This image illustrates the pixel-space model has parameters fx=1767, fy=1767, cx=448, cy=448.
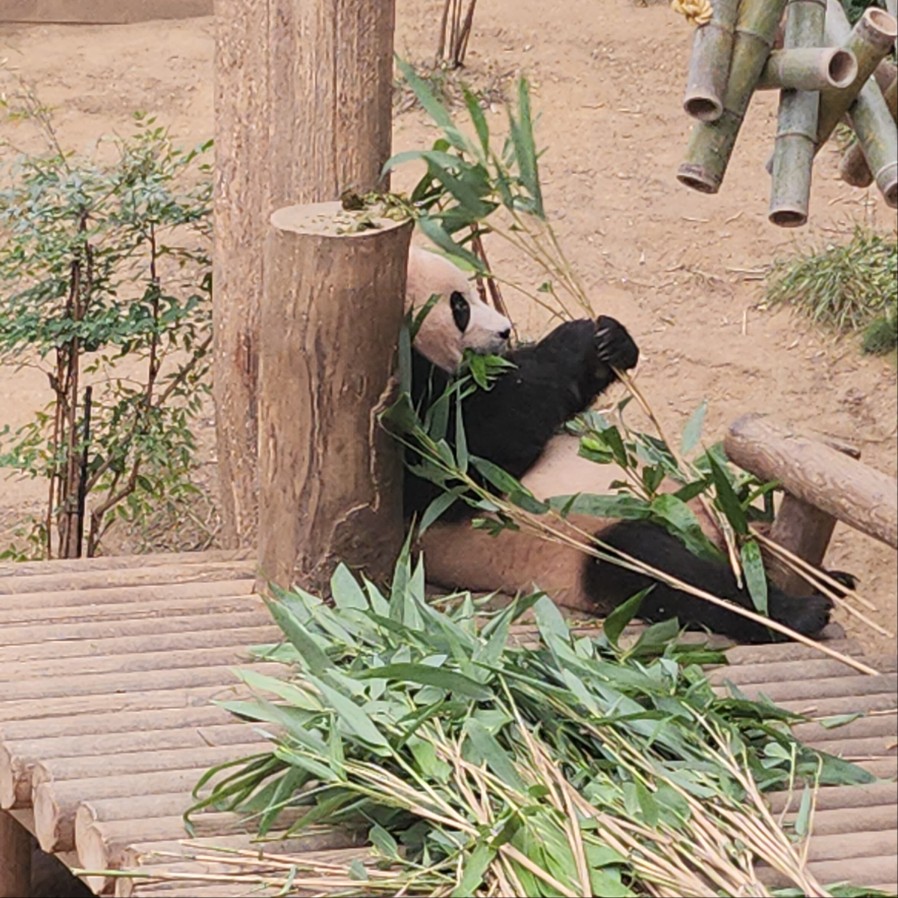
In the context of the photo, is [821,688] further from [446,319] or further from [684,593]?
[446,319]

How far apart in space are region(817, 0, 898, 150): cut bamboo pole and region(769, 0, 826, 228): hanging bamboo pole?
0.02 m

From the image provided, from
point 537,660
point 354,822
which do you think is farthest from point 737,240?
point 354,822

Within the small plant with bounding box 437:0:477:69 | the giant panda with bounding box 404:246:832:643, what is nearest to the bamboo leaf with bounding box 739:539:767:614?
the giant panda with bounding box 404:246:832:643

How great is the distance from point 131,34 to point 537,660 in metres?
5.33

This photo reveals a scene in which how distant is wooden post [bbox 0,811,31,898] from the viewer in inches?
129

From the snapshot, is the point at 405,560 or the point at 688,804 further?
the point at 405,560

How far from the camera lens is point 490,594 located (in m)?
3.28

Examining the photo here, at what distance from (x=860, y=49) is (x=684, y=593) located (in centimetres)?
130

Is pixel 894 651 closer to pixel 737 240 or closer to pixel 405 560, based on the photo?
pixel 405 560

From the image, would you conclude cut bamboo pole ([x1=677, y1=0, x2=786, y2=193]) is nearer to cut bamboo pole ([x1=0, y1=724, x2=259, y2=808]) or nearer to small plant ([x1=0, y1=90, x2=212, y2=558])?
cut bamboo pole ([x1=0, y1=724, x2=259, y2=808])

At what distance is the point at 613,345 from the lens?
340 centimetres

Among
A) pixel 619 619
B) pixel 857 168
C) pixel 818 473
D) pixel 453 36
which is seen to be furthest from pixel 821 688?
pixel 453 36

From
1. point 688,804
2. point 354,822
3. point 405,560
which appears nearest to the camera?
point 688,804

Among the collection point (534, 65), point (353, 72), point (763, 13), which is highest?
point (763, 13)
